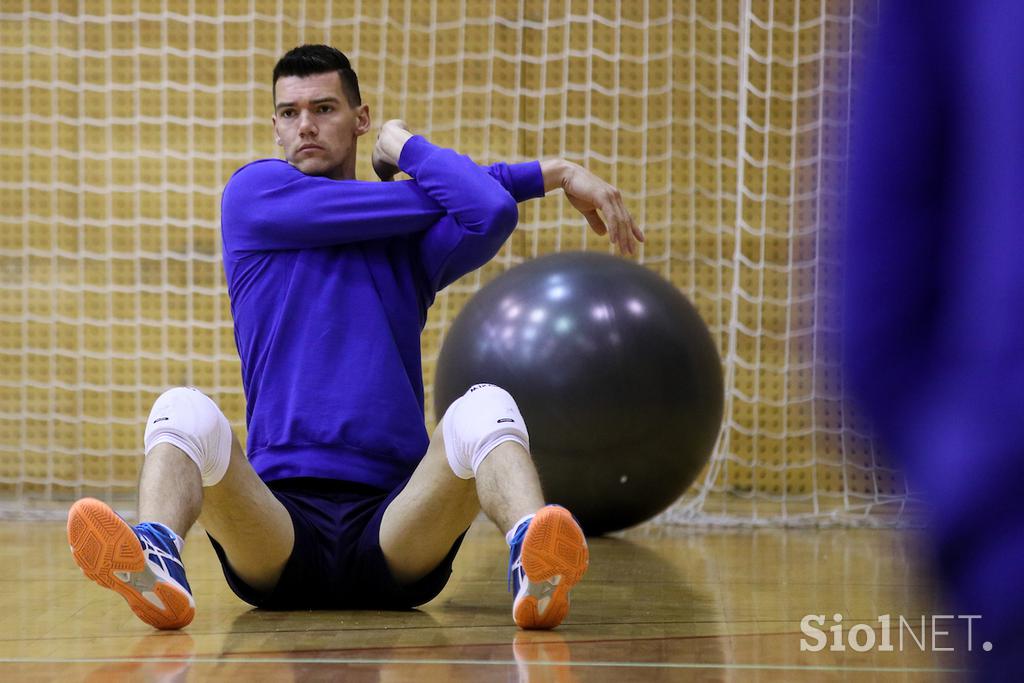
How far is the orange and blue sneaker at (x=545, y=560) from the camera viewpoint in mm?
1679

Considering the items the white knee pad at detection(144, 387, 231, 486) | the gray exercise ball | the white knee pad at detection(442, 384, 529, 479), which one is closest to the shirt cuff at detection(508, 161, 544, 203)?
the white knee pad at detection(442, 384, 529, 479)

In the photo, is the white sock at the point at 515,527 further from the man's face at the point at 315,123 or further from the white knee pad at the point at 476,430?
the man's face at the point at 315,123

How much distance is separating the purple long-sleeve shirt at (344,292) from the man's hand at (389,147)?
0.04 metres

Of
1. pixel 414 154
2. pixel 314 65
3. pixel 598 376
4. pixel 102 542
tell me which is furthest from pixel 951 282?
pixel 598 376

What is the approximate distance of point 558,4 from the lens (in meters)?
4.75

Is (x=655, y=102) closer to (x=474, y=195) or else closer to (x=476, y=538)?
(x=476, y=538)

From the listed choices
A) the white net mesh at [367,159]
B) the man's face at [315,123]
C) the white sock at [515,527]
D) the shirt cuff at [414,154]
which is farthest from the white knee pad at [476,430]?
the white net mesh at [367,159]

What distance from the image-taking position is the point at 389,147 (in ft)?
7.70

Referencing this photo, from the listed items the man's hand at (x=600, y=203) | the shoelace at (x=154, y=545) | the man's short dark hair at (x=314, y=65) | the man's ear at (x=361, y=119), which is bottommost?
the shoelace at (x=154, y=545)

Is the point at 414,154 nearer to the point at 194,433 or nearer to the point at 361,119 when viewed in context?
the point at 361,119

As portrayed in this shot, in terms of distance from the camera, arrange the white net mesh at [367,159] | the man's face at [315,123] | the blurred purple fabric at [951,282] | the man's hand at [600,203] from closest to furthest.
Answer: the blurred purple fabric at [951,282], the man's hand at [600,203], the man's face at [315,123], the white net mesh at [367,159]

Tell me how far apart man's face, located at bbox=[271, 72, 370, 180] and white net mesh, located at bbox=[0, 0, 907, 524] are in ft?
7.45

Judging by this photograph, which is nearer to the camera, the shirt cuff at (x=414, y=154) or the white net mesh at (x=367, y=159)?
the shirt cuff at (x=414, y=154)

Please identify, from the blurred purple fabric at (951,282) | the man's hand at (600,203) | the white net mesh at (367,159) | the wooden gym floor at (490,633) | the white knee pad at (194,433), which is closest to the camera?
the blurred purple fabric at (951,282)
